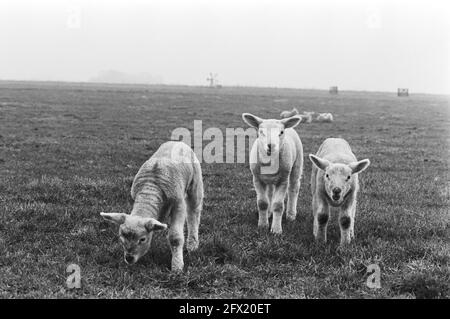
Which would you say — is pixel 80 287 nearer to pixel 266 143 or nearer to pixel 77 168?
pixel 266 143

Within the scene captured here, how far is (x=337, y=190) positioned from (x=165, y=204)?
110 inches

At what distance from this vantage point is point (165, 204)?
7719 millimetres

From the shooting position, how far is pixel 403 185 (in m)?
13.8

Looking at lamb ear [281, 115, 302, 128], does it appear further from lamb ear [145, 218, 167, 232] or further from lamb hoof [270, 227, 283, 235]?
lamb ear [145, 218, 167, 232]

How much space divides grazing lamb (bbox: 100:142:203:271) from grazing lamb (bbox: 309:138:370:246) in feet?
7.12

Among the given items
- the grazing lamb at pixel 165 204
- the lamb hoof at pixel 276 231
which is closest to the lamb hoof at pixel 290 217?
the lamb hoof at pixel 276 231

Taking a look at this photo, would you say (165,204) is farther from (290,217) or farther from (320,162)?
(290,217)

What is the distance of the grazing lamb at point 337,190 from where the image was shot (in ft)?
26.7

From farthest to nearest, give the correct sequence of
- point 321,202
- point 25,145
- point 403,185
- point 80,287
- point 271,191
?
point 25,145 < point 403,185 < point 271,191 < point 321,202 < point 80,287

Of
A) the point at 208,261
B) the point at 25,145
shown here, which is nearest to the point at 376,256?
the point at 208,261

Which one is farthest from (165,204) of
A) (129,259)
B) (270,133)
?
(270,133)

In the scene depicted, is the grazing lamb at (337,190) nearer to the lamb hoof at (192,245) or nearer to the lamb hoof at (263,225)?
the lamb hoof at (263,225)
